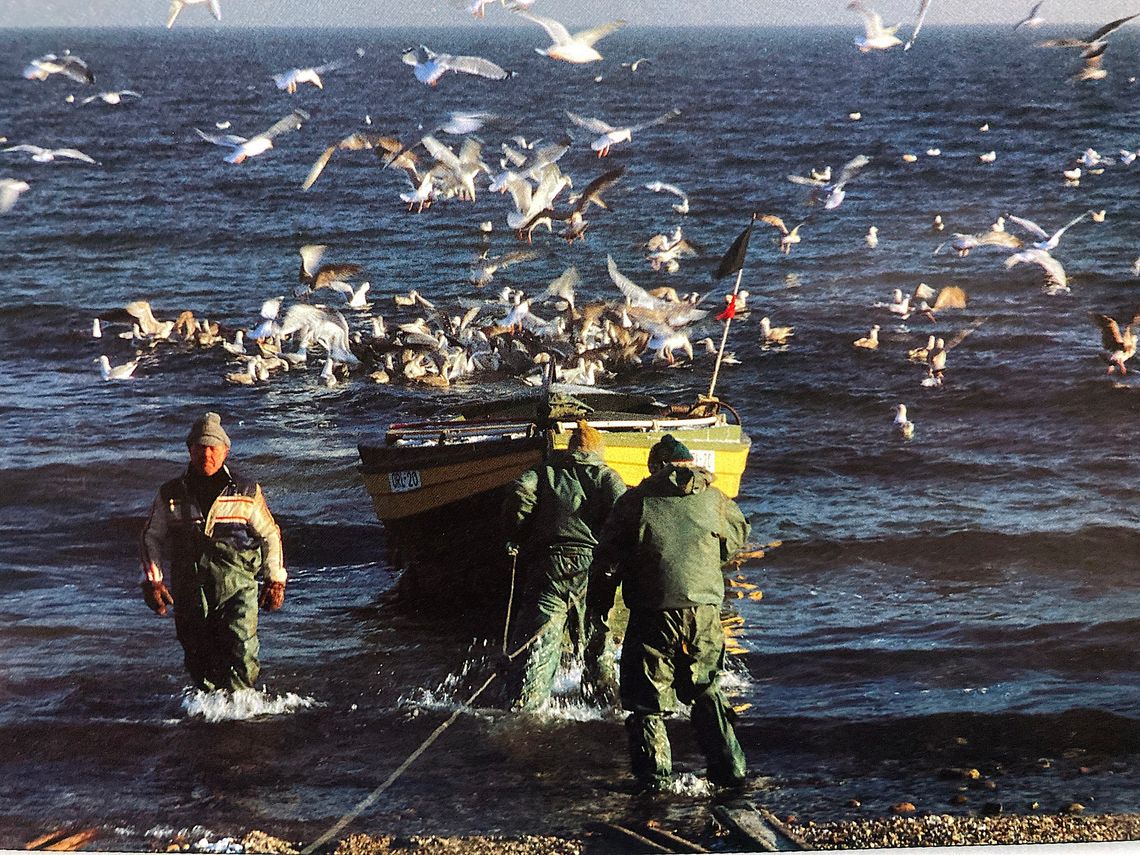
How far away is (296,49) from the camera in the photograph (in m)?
6.00

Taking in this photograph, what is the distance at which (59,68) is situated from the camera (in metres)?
5.77

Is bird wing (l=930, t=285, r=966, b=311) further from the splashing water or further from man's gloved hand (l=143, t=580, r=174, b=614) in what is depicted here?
man's gloved hand (l=143, t=580, r=174, b=614)

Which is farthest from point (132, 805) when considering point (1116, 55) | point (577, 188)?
point (1116, 55)

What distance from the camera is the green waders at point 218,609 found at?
504cm

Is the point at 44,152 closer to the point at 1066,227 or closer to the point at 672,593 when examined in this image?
the point at 672,593

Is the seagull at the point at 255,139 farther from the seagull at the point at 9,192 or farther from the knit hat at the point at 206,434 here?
the knit hat at the point at 206,434

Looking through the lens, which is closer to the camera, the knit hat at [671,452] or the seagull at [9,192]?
the knit hat at [671,452]

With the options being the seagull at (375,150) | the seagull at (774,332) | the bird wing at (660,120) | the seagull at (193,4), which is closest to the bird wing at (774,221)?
the seagull at (774,332)

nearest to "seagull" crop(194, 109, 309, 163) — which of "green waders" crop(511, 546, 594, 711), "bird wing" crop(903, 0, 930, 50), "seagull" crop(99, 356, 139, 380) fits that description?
"seagull" crop(99, 356, 139, 380)

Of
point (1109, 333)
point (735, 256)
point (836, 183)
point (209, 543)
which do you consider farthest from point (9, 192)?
point (1109, 333)

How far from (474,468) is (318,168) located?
1613mm

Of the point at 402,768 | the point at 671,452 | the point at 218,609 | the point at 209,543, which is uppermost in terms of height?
the point at 671,452

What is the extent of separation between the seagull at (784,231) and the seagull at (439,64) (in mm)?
1395

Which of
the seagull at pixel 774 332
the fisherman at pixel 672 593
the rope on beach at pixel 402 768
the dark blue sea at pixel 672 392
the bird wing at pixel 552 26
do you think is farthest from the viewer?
the seagull at pixel 774 332
